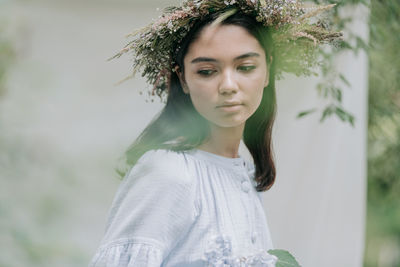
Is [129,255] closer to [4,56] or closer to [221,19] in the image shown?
[221,19]

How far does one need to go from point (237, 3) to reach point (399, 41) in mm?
1294

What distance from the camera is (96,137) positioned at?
222cm

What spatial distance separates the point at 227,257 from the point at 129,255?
8.5 inches

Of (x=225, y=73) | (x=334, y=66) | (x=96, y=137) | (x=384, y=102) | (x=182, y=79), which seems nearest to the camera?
(x=225, y=73)

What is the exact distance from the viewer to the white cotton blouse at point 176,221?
1.07 m

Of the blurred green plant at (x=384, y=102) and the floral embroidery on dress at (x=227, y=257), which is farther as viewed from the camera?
the blurred green plant at (x=384, y=102)

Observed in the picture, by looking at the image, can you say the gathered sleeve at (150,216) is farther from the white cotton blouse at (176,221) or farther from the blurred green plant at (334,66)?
the blurred green plant at (334,66)

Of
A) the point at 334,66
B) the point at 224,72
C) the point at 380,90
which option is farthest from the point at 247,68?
the point at 380,90

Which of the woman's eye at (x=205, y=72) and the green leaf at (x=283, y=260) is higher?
the woman's eye at (x=205, y=72)

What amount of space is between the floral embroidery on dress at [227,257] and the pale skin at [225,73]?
296mm

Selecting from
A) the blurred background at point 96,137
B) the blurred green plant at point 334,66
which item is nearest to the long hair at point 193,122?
the blurred green plant at point 334,66

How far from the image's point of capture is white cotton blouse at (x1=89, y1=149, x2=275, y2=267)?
1.07 metres

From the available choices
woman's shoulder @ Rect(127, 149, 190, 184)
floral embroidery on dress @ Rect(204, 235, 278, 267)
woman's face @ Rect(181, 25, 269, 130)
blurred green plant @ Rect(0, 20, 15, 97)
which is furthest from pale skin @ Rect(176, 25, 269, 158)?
blurred green plant @ Rect(0, 20, 15, 97)

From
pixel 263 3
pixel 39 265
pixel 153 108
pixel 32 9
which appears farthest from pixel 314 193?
pixel 32 9
